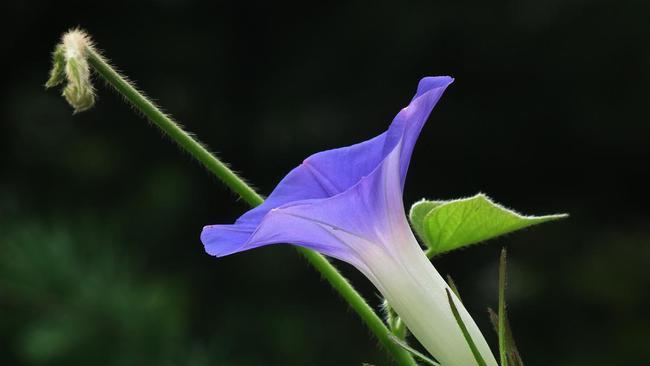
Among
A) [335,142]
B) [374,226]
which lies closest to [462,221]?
[374,226]

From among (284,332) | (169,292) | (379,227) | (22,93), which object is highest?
(22,93)

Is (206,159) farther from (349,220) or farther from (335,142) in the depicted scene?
(335,142)

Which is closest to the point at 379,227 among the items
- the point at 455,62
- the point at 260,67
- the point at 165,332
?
the point at 165,332

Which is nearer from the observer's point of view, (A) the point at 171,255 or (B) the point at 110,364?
(B) the point at 110,364

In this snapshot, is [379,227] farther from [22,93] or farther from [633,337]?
[22,93]

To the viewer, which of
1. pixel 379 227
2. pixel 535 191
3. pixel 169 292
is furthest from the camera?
pixel 535 191

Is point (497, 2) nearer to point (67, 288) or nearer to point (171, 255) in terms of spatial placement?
point (171, 255)

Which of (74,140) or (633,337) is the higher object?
(74,140)

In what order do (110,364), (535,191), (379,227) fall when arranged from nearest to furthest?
1. (379,227)
2. (110,364)
3. (535,191)
